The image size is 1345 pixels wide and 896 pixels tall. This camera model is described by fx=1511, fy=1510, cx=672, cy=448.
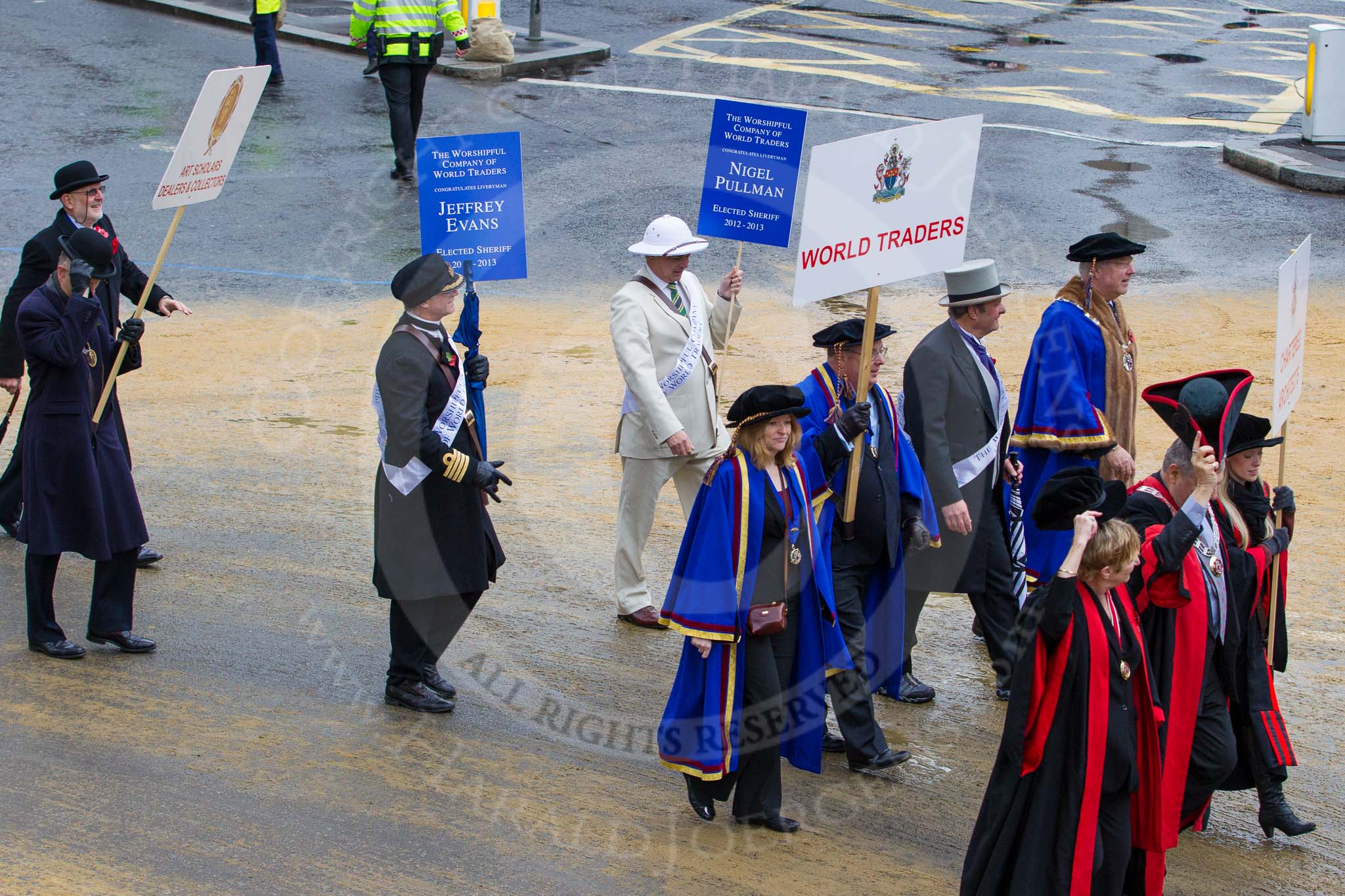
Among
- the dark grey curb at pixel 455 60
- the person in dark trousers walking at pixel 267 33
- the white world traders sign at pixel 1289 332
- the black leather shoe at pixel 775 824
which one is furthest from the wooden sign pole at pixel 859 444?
the dark grey curb at pixel 455 60

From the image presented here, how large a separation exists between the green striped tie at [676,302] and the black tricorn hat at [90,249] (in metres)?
2.50

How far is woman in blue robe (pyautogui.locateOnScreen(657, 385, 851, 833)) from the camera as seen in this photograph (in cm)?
538

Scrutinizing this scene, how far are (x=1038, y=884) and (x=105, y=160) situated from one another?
42.0 feet

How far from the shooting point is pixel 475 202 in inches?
281

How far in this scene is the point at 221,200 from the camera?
14234mm

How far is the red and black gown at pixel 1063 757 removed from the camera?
458 centimetres

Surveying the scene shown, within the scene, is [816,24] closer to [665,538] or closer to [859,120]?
[859,120]

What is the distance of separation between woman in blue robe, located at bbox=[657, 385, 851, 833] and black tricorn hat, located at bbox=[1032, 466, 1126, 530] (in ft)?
3.30

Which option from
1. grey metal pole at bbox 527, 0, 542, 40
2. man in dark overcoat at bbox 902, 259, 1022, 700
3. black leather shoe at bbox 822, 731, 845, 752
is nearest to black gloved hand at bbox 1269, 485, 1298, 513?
man in dark overcoat at bbox 902, 259, 1022, 700

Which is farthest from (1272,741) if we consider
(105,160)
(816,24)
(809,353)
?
(816,24)

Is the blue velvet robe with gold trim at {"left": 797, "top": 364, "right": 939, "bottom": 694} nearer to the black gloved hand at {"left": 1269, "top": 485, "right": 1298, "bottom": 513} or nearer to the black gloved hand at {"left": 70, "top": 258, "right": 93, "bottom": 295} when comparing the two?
the black gloved hand at {"left": 1269, "top": 485, "right": 1298, "bottom": 513}

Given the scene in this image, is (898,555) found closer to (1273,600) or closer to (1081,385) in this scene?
(1081,385)

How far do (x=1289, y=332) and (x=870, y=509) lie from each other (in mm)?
1741

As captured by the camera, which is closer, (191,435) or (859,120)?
(191,435)
